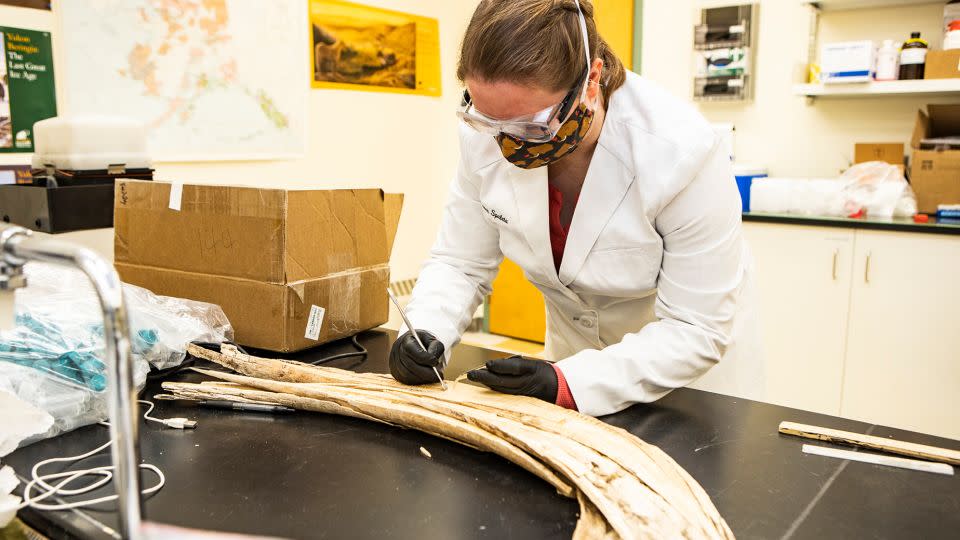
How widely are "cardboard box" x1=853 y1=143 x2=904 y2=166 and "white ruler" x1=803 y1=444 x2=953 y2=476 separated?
271 cm

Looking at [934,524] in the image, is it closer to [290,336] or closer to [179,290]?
[290,336]

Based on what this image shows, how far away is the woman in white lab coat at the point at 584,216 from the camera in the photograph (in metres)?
1.26

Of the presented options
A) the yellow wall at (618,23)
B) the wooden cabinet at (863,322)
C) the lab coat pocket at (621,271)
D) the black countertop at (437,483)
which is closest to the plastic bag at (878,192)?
the wooden cabinet at (863,322)

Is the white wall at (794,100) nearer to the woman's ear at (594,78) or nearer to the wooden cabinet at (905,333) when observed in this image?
the wooden cabinet at (905,333)

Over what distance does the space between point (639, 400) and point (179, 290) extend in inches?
43.0

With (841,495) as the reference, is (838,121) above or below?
above

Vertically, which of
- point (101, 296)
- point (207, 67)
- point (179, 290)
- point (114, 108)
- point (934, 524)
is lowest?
point (934, 524)

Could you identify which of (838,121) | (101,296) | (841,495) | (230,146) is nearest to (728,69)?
(838,121)

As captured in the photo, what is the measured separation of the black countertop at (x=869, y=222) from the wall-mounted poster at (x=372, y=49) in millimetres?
1925

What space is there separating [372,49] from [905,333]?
2.78 m

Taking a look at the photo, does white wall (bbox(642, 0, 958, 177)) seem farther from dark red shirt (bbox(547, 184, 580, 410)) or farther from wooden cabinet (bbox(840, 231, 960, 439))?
dark red shirt (bbox(547, 184, 580, 410))

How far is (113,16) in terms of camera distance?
2.69 m

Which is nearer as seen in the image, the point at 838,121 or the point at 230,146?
the point at 230,146

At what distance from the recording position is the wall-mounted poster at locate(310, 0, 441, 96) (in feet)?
11.5
